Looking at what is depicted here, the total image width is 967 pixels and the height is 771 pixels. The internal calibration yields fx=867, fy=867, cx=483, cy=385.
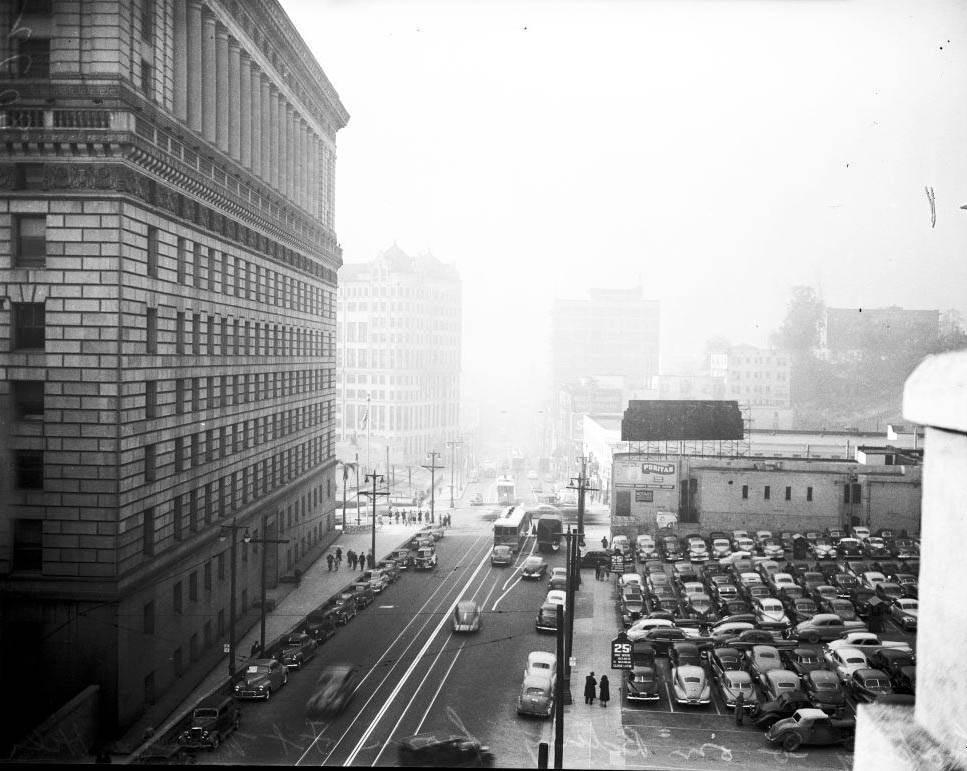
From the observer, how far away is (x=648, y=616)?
16.1 m

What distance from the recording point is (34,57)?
10.6 meters

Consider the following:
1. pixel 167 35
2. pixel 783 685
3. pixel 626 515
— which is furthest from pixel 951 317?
pixel 167 35

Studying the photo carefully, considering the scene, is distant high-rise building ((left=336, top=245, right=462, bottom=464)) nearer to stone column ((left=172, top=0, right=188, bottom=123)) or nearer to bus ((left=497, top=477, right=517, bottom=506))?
bus ((left=497, top=477, right=517, bottom=506))

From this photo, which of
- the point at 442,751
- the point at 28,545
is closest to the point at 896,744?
the point at 442,751

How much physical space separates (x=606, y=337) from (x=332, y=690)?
2813 centimetres

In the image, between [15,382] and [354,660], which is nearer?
[15,382]

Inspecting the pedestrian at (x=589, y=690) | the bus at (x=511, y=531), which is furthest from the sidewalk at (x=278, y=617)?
the pedestrian at (x=589, y=690)

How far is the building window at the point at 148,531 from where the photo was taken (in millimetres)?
11836

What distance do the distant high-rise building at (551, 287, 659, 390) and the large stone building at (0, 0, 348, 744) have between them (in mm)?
21785

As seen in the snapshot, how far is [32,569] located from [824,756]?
32.6 feet

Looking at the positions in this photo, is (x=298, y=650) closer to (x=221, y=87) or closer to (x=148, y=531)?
(x=148, y=531)

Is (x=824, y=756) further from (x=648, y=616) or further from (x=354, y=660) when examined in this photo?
(x=354, y=660)

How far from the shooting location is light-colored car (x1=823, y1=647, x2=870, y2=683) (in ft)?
42.8

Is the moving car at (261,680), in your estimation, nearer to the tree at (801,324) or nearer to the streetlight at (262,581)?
the streetlight at (262,581)
